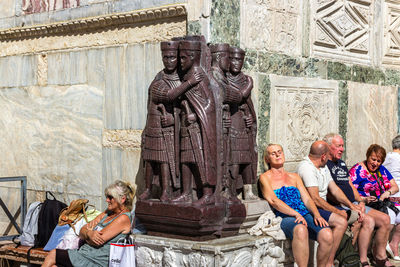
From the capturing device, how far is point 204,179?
278 inches

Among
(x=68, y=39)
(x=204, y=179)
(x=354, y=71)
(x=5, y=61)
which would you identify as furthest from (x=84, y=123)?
(x=354, y=71)

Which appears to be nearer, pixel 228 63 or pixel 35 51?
pixel 228 63

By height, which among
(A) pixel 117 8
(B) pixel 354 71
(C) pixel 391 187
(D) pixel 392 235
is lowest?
(D) pixel 392 235

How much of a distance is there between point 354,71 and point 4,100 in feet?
14.9

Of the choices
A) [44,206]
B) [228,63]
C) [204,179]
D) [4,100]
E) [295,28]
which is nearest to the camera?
[204,179]

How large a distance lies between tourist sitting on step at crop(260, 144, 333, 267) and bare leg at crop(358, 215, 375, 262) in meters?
0.83

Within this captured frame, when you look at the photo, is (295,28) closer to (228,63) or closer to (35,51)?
(228,63)

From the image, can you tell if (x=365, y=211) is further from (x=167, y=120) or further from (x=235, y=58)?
(x=167, y=120)

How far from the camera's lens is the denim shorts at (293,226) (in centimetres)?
758

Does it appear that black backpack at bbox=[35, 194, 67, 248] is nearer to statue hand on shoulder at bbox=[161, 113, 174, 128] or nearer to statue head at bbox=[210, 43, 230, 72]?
statue hand on shoulder at bbox=[161, 113, 174, 128]

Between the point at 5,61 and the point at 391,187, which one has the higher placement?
the point at 5,61

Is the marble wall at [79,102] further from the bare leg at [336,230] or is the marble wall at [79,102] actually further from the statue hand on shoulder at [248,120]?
the bare leg at [336,230]

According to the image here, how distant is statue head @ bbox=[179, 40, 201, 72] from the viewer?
7188mm

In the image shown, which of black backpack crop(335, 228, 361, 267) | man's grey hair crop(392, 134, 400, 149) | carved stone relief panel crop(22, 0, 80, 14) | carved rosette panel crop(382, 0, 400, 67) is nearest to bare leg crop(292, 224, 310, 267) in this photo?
black backpack crop(335, 228, 361, 267)
